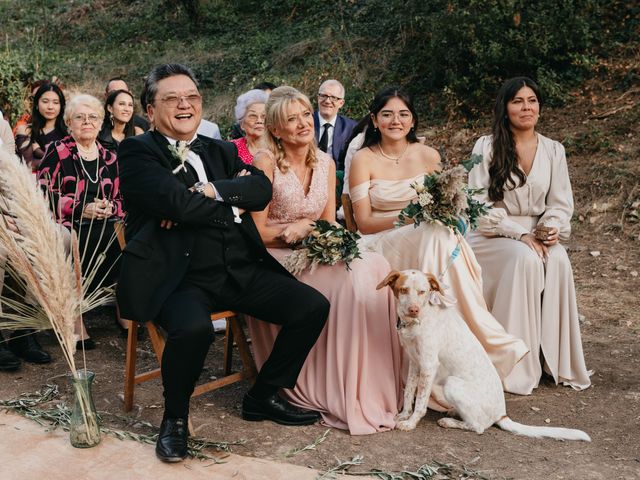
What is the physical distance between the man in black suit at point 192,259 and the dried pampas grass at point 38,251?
0.47 metres

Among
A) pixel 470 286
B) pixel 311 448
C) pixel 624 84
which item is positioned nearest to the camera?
pixel 311 448

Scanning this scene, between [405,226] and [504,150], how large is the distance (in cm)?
119

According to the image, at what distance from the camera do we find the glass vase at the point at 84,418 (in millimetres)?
3852

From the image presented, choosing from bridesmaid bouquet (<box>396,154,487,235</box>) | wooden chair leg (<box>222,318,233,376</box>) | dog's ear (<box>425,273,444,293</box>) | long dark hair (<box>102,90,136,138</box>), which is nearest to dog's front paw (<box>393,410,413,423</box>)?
dog's ear (<box>425,273,444,293</box>)

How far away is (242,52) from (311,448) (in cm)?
1479

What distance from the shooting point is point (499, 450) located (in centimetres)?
415

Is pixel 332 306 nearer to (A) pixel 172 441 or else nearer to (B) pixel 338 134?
(A) pixel 172 441

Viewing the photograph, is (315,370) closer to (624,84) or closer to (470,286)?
(470,286)

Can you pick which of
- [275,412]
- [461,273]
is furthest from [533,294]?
[275,412]

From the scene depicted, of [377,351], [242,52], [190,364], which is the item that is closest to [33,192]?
[190,364]

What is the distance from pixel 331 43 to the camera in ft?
50.9

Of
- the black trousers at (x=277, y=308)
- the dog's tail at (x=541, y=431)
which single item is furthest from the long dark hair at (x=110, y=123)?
the dog's tail at (x=541, y=431)

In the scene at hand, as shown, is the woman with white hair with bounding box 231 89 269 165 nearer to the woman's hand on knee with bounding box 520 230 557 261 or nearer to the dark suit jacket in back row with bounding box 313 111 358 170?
the dark suit jacket in back row with bounding box 313 111 358 170

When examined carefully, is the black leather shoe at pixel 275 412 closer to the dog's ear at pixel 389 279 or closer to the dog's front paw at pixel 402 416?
the dog's front paw at pixel 402 416
